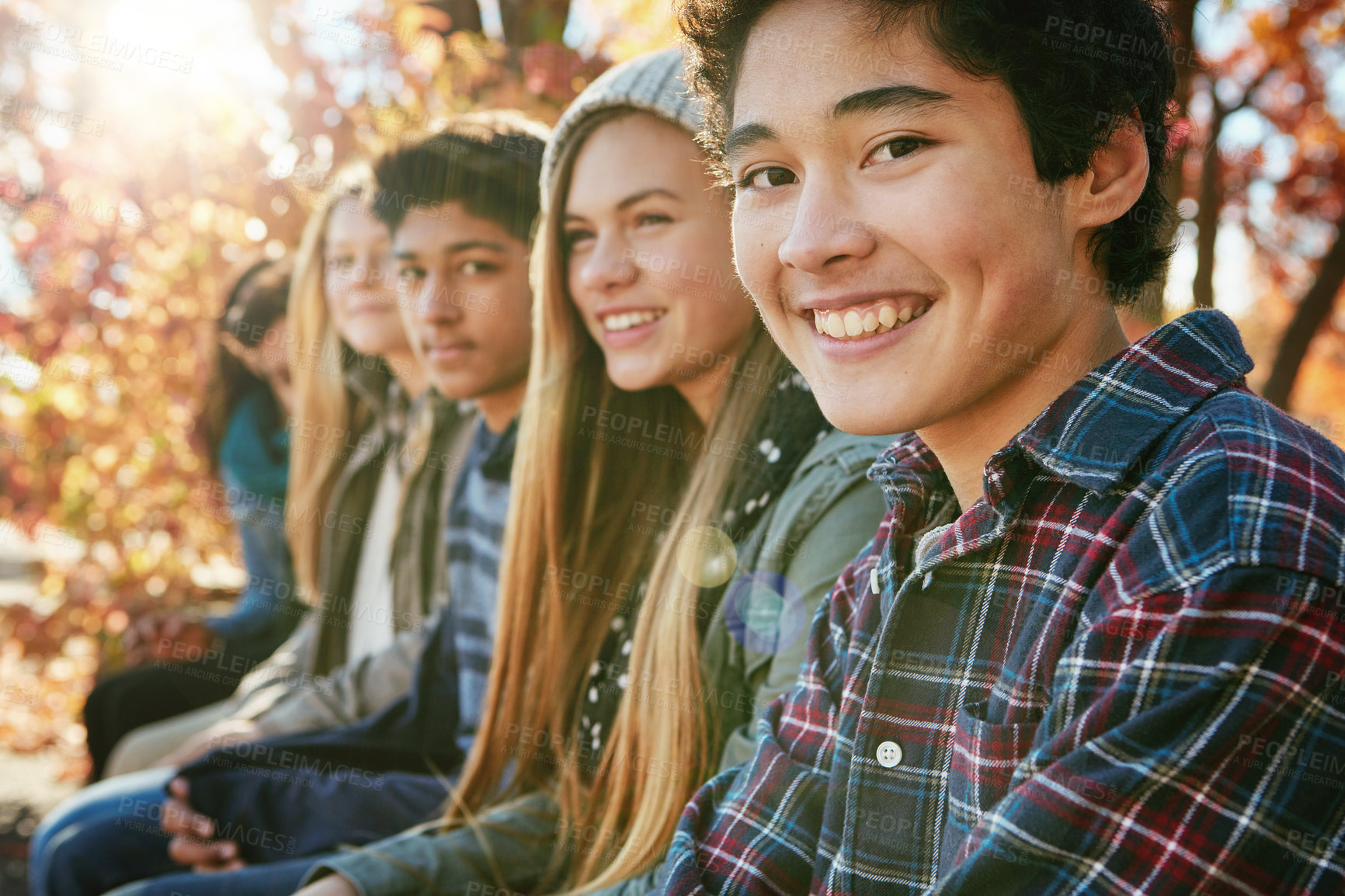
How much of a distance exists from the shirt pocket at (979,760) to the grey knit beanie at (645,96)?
4.68ft

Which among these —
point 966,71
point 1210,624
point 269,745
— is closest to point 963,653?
point 1210,624

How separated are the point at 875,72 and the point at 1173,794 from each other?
3.08 ft

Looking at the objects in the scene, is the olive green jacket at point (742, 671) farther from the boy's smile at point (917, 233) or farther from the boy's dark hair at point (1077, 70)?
the boy's dark hair at point (1077, 70)

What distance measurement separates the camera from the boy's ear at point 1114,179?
1371mm

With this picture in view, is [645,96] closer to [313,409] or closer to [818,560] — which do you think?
[818,560]

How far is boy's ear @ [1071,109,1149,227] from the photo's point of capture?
1371 millimetres

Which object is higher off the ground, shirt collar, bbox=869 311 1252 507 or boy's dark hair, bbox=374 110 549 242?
boy's dark hair, bbox=374 110 549 242

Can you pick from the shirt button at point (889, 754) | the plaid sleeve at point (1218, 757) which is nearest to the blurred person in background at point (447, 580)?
the shirt button at point (889, 754)

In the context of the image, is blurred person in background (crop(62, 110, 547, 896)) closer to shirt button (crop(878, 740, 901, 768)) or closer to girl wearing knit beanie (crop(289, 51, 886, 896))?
girl wearing knit beanie (crop(289, 51, 886, 896))

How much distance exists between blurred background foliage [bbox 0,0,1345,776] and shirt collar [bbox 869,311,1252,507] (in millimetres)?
2856

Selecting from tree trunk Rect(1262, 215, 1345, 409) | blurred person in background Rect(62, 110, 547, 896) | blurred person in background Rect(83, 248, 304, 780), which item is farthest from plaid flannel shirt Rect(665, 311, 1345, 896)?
tree trunk Rect(1262, 215, 1345, 409)

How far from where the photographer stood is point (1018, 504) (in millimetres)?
A: 1256

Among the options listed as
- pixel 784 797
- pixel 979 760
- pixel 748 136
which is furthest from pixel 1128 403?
pixel 784 797

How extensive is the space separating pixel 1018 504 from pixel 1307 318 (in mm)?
4418
